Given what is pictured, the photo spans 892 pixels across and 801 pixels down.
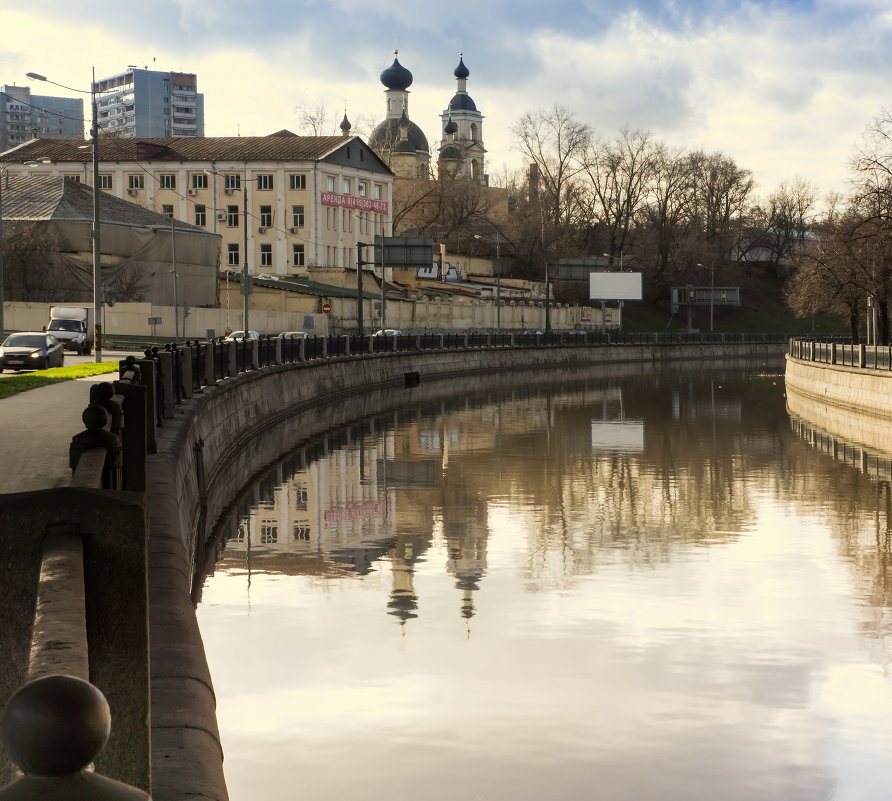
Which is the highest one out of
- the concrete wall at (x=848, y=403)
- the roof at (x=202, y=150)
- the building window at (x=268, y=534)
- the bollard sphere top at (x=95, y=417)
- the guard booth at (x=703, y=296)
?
the roof at (x=202, y=150)

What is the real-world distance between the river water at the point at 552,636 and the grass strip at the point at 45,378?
5.97 metres

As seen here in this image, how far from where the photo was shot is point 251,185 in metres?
110

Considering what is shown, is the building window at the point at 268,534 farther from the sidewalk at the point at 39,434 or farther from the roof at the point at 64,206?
the roof at the point at 64,206

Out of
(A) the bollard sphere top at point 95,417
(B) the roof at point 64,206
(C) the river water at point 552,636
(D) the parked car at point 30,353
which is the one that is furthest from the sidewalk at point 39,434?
(B) the roof at point 64,206

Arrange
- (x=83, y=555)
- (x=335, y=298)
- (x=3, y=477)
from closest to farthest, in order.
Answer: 1. (x=83, y=555)
2. (x=3, y=477)
3. (x=335, y=298)

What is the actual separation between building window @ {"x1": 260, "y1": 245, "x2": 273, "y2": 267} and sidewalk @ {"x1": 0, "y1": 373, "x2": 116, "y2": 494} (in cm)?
7903

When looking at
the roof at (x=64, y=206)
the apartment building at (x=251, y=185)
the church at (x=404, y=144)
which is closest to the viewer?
the roof at (x=64, y=206)

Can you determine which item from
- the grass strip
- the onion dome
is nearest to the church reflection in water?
the grass strip

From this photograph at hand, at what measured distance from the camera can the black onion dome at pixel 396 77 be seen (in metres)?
187

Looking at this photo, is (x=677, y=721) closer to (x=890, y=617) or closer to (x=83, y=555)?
(x=890, y=617)

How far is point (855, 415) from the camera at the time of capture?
48.5 m

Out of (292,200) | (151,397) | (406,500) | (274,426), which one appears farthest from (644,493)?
(292,200)

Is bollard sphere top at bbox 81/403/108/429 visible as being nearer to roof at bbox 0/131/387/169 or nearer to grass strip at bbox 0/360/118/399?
grass strip at bbox 0/360/118/399

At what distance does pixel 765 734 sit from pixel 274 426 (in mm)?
29602
